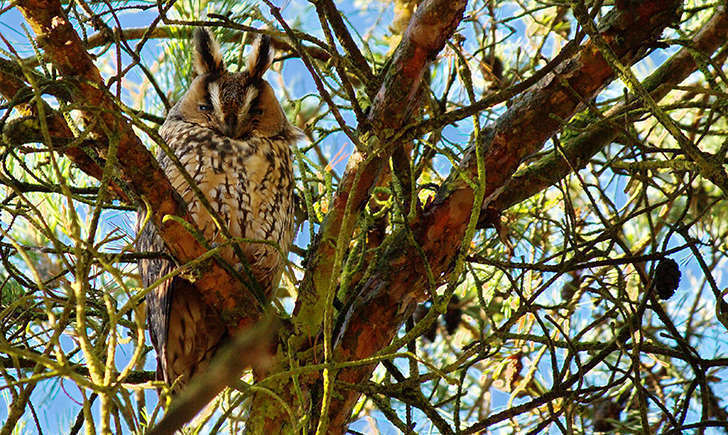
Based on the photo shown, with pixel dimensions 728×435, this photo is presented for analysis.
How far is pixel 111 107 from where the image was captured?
4.06ft

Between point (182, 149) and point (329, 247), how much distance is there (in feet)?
2.46

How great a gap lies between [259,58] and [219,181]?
565mm

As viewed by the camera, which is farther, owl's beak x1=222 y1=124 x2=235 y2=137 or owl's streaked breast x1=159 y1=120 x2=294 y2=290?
owl's beak x1=222 y1=124 x2=235 y2=137

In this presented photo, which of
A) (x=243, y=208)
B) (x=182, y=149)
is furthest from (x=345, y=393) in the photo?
(x=182, y=149)

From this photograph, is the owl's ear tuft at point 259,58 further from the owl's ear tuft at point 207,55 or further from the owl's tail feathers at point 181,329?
the owl's tail feathers at point 181,329

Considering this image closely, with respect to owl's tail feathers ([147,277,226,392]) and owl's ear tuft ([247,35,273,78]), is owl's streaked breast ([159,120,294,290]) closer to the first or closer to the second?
owl's tail feathers ([147,277,226,392])

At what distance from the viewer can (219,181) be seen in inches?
80.0

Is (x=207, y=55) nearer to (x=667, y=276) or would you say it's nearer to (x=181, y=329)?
(x=181, y=329)

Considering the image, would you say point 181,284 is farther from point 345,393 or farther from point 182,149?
point 345,393

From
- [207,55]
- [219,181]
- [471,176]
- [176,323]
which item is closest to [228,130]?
[219,181]

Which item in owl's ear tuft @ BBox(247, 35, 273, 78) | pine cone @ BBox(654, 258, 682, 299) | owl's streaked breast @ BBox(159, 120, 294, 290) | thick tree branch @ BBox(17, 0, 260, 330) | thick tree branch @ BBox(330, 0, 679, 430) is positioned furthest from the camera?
owl's ear tuft @ BBox(247, 35, 273, 78)

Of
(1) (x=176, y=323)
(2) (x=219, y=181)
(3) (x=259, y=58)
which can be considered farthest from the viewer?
(3) (x=259, y=58)

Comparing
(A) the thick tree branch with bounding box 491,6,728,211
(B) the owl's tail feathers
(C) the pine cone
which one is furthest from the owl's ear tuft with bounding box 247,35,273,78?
(C) the pine cone

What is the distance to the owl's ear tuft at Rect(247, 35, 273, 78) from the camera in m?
2.37
